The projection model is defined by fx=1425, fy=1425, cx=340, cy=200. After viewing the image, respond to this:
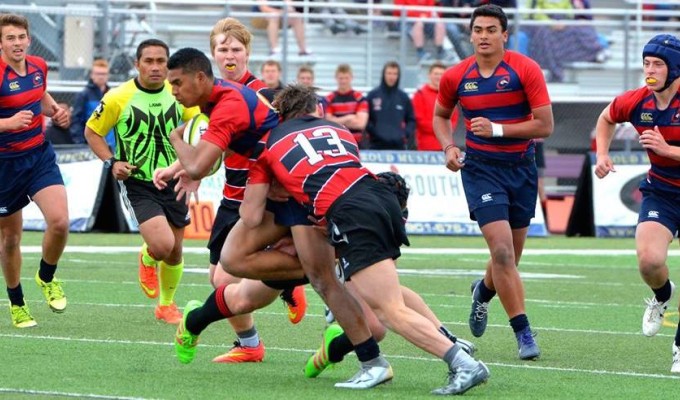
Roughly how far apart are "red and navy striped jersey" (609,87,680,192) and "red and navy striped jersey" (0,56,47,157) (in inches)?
173

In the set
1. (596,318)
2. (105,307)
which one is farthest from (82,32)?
(596,318)

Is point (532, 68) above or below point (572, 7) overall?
above

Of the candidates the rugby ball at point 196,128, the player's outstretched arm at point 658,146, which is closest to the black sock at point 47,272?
the rugby ball at point 196,128

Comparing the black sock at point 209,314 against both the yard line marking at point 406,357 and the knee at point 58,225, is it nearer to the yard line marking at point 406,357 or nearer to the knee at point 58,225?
the yard line marking at point 406,357

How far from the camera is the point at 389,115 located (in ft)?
66.7

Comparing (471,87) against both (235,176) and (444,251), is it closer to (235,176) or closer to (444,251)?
(235,176)

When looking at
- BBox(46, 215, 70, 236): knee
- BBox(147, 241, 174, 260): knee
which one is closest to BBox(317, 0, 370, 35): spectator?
BBox(147, 241, 174, 260): knee

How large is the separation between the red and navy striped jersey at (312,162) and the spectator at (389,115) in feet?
40.8

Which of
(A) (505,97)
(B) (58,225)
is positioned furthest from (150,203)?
(A) (505,97)

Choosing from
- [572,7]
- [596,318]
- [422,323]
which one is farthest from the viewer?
[572,7]

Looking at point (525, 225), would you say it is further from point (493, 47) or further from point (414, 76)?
point (414, 76)

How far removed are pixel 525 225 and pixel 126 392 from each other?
134 inches

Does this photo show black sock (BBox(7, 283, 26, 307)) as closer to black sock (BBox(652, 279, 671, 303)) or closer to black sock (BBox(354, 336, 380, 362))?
black sock (BBox(354, 336, 380, 362))

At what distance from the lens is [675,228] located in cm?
918
